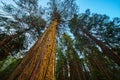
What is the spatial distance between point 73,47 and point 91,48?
2840mm

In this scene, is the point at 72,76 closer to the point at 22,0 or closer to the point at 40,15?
the point at 40,15

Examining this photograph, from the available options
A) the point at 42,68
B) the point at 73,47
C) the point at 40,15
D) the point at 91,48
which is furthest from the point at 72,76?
the point at 42,68

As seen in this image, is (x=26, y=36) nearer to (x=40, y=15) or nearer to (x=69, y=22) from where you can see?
(x=40, y=15)

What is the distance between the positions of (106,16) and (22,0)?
22.4 feet

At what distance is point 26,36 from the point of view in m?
12.3

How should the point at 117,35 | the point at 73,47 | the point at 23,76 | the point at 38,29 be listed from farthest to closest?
the point at 73,47 → the point at 38,29 → the point at 117,35 → the point at 23,76

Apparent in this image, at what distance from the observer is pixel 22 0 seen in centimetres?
1179

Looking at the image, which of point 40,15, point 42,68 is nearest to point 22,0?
point 40,15

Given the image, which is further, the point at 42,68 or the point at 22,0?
the point at 22,0

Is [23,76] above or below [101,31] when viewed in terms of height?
above

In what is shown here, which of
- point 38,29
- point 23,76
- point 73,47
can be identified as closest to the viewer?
point 23,76

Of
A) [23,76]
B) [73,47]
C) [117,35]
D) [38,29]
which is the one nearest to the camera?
[23,76]

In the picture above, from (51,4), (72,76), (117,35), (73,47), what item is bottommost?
(72,76)

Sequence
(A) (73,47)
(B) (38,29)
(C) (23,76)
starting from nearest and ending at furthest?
1. (C) (23,76)
2. (B) (38,29)
3. (A) (73,47)
